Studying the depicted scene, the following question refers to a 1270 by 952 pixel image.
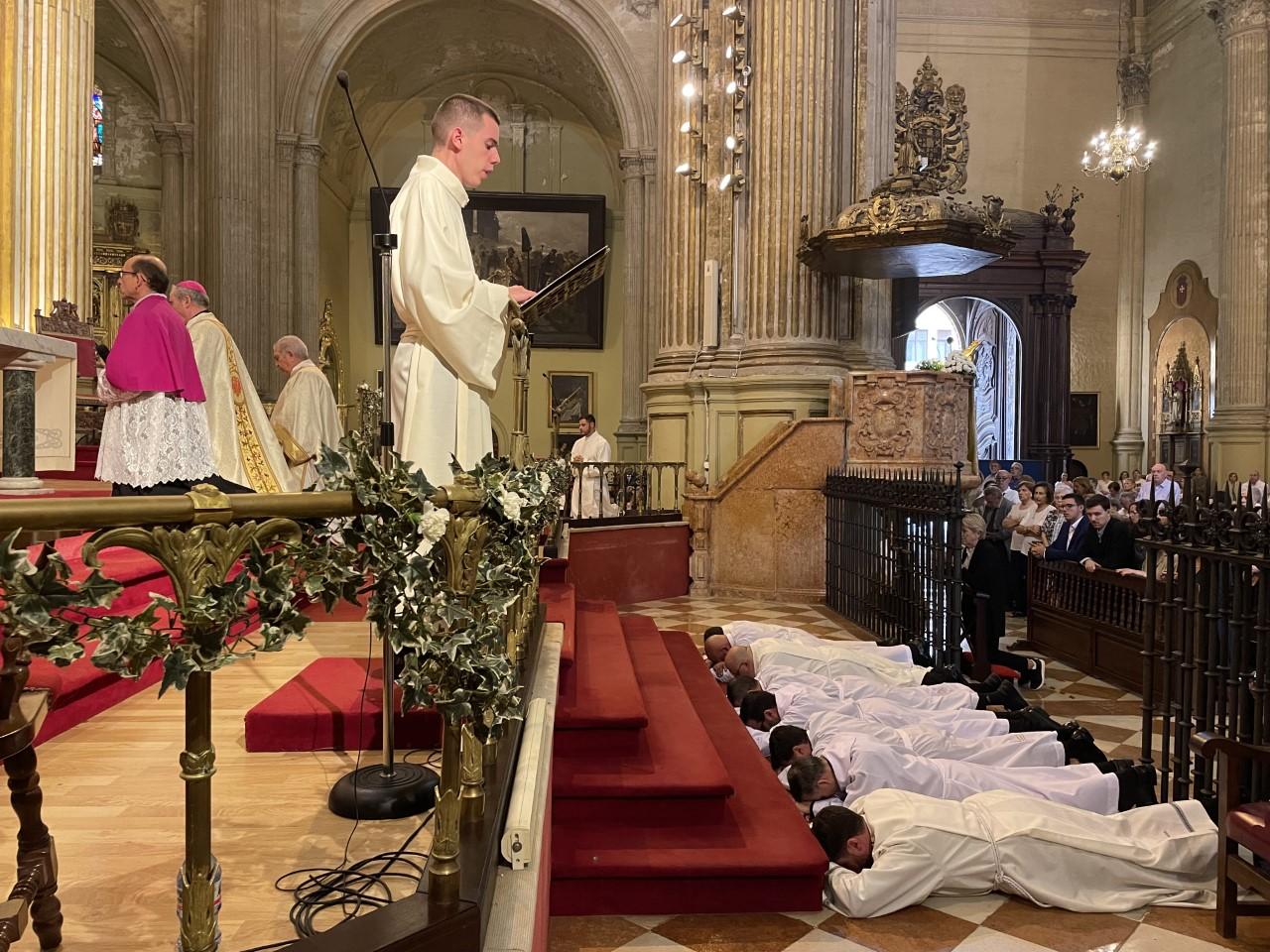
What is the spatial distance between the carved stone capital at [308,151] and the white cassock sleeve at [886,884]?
1474cm

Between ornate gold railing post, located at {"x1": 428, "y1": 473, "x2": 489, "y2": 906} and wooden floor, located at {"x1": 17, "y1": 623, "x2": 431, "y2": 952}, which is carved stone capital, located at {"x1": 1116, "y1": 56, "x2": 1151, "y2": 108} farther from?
ornate gold railing post, located at {"x1": 428, "y1": 473, "x2": 489, "y2": 906}

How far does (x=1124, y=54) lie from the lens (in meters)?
20.7

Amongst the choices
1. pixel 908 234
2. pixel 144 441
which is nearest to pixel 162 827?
pixel 144 441

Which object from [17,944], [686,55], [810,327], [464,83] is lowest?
[17,944]

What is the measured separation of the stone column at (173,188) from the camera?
14.8 m

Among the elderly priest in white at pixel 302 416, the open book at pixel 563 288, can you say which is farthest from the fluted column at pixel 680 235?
the open book at pixel 563 288

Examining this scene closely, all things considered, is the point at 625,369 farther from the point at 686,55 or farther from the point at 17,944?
the point at 17,944

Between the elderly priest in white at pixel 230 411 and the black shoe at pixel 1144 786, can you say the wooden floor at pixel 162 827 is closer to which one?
the black shoe at pixel 1144 786

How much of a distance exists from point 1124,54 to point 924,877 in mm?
22418

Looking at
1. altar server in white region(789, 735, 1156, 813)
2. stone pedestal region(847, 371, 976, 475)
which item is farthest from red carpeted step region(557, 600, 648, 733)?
stone pedestal region(847, 371, 976, 475)

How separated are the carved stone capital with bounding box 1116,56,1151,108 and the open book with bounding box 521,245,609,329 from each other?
852 inches

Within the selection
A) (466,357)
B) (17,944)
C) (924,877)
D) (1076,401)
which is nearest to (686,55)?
(466,357)

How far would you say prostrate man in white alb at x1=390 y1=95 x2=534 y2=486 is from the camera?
2.95 metres

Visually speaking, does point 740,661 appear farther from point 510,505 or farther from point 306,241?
point 306,241
